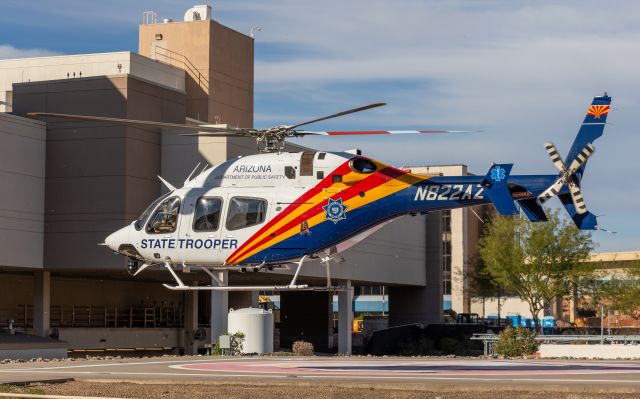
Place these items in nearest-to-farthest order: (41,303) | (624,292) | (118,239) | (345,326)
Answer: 1. (118,239)
2. (41,303)
3. (345,326)
4. (624,292)

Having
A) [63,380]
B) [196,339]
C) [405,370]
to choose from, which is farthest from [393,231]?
[63,380]

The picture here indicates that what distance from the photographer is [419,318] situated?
9331 centimetres

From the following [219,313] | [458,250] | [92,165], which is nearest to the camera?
[92,165]

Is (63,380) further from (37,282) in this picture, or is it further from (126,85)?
(37,282)

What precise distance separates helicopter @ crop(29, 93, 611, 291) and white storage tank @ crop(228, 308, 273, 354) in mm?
19662

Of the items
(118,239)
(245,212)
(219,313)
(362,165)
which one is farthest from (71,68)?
(362,165)

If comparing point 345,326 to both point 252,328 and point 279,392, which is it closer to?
point 252,328

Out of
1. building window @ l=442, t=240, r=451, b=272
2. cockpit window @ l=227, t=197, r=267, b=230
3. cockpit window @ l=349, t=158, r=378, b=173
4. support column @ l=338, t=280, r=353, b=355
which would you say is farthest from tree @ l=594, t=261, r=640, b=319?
cockpit window @ l=227, t=197, r=267, b=230

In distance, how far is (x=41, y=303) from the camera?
66750 mm

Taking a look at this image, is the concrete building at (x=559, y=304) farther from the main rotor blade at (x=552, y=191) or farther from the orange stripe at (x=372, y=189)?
the orange stripe at (x=372, y=189)

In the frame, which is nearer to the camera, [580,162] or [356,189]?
[580,162]

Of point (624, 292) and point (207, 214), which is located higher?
point (207, 214)

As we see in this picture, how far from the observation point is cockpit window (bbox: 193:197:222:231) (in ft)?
99.8

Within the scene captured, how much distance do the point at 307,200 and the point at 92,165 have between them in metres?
35.2
